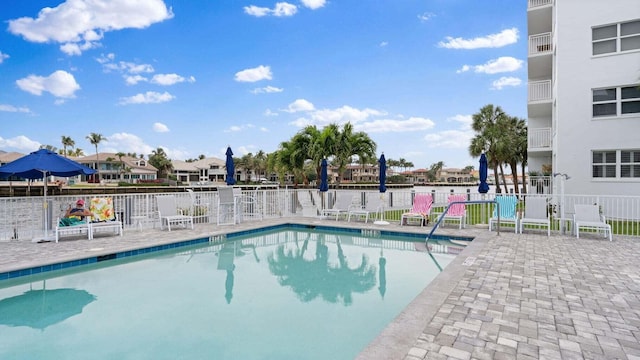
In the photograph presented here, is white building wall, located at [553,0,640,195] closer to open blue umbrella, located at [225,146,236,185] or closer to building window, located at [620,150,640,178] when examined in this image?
building window, located at [620,150,640,178]

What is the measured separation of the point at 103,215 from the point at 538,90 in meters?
19.6

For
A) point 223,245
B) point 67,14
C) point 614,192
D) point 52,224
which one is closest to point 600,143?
point 614,192

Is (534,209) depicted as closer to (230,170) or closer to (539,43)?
(230,170)

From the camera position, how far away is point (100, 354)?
3.69 meters

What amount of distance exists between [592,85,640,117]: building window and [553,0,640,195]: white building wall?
248mm

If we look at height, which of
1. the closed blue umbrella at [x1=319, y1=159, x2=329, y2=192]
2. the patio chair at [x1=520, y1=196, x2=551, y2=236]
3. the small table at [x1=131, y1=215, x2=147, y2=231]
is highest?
the closed blue umbrella at [x1=319, y1=159, x2=329, y2=192]

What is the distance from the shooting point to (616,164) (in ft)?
44.4

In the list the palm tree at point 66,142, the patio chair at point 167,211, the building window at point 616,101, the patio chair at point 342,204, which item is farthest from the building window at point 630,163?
the palm tree at point 66,142

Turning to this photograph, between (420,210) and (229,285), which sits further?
(420,210)

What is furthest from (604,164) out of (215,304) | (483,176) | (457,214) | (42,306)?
(42,306)

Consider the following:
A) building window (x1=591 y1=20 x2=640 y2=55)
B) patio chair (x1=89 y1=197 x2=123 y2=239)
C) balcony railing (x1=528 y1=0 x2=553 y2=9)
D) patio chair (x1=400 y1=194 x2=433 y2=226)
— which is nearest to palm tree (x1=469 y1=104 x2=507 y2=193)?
balcony railing (x1=528 y1=0 x2=553 y2=9)

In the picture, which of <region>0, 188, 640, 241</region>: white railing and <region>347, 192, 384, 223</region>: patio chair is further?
<region>347, 192, 384, 223</region>: patio chair

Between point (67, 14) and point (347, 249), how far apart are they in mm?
18661

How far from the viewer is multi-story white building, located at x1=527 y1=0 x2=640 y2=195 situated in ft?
43.6
